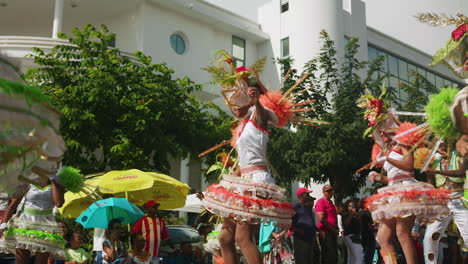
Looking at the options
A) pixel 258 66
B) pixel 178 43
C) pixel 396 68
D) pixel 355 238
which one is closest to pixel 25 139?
pixel 258 66

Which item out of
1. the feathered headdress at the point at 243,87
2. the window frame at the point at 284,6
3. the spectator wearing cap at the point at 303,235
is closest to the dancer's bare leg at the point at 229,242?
the feathered headdress at the point at 243,87

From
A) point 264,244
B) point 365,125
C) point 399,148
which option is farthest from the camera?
point 365,125

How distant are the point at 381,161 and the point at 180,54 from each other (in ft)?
57.6

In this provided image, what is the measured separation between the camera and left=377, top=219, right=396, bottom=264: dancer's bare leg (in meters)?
5.64

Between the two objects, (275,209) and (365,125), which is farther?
(365,125)

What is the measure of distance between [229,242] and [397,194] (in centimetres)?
198

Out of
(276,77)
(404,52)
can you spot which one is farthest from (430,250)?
(404,52)

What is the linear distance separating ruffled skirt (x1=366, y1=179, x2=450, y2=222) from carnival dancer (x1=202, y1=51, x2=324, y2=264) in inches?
53.8

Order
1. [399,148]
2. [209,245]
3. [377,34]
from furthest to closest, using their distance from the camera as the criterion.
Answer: [377,34] < [209,245] < [399,148]

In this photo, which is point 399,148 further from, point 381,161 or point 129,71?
point 129,71

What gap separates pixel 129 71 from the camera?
45.4 ft

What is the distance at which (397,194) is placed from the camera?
18.5ft

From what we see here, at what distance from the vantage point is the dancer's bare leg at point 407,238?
5465mm

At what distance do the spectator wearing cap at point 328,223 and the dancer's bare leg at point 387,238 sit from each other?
3.06 meters
